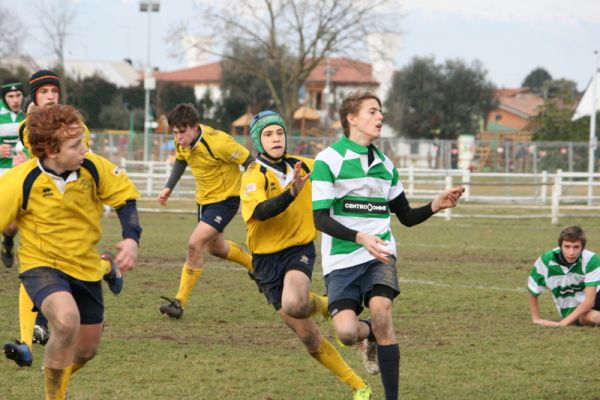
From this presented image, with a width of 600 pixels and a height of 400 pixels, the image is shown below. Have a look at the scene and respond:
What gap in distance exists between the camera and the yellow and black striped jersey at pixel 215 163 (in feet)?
33.8

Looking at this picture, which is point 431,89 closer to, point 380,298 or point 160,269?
point 160,269

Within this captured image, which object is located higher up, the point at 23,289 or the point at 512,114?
the point at 512,114

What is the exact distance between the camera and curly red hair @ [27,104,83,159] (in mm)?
5414

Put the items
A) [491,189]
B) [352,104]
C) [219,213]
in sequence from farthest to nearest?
[491,189]
[219,213]
[352,104]

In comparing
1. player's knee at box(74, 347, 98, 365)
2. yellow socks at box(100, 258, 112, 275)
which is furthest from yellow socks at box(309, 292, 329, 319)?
player's knee at box(74, 347, 98, 365)

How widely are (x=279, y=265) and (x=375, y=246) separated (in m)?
1.45

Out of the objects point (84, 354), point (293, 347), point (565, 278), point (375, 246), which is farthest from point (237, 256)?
point (375, 246)

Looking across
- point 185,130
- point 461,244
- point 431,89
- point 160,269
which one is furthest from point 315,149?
point 431,89

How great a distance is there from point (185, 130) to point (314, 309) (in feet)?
12.3

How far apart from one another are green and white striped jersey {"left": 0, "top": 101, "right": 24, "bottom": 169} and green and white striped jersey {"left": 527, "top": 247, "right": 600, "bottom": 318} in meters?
5.40

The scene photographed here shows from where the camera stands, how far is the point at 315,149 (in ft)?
127

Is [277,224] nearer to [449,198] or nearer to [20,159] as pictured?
[449,198]

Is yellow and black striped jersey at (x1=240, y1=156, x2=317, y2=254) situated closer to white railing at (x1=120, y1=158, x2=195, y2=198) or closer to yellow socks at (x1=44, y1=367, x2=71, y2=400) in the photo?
yellow socks at (x1=44, y1=367, x2=71, y2=400)

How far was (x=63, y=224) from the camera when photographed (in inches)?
219
